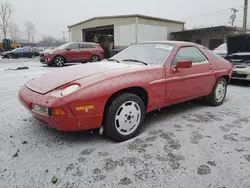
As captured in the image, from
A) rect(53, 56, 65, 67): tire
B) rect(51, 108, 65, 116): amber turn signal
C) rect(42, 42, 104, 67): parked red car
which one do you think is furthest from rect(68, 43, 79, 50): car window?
rect(51, 108, 65, 116): amber turn signal

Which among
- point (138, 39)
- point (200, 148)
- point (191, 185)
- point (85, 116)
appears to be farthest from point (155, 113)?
point (138, 39)

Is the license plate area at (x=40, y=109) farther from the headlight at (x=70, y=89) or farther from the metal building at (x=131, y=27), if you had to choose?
the metal building at (x=131, y=27)

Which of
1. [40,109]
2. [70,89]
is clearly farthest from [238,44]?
[40,109]

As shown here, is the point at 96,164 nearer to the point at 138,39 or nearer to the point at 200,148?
the point at 200,148

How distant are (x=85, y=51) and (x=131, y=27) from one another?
9230 millimetres

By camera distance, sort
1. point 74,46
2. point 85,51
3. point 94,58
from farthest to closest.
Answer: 1. point 94,58
2. point 85,51
3. point 74,46

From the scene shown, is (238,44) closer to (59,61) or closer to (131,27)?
(59,61)

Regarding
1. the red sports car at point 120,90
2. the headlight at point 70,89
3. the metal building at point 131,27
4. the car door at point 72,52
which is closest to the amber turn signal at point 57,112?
the red sports car at point 120,90

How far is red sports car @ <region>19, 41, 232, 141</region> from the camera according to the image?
2.28m

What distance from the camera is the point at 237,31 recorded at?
20.8 metres

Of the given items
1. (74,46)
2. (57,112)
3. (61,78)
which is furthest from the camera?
(74,46)

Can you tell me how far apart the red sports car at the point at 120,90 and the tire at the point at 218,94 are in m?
0.41

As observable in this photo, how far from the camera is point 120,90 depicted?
2.60m

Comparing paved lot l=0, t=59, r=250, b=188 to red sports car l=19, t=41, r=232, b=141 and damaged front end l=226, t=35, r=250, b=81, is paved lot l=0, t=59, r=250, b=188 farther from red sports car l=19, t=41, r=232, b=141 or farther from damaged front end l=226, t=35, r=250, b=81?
damaged front end l=226, t=35, r=250, b=81
